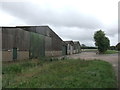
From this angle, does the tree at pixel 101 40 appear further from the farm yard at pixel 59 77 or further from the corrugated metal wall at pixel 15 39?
the farm yard at pixel 59 77

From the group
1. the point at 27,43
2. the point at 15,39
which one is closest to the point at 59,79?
the point at 15,39

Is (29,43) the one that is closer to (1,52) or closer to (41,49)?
(41,49)

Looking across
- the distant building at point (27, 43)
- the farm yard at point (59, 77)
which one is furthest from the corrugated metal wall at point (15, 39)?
the farm yard at point (59, 77)

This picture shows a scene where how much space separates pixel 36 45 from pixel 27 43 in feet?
14.5

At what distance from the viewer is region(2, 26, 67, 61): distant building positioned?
24719 mm

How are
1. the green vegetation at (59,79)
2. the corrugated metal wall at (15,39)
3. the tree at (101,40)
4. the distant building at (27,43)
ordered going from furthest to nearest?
the tree at (101,40) → the distant building at (27,43) → the corrugated metal wall at (15,39) → the green vegetation at (59,79)

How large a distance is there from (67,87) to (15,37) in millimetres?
19769

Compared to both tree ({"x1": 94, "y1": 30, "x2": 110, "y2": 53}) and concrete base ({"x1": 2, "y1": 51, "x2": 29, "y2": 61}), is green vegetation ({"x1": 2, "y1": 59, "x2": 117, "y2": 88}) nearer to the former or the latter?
concrete base ({"x1": 2, "y1": 51, "x2": 29, "y2": 61})

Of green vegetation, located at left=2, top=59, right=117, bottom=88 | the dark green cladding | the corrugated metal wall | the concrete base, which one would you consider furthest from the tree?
green vegetation, located at left=2, top=59, right=117, bottom=88

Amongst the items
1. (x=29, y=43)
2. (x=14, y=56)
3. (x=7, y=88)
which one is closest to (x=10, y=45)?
(x=14, y=56)

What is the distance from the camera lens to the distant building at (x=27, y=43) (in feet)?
81.1

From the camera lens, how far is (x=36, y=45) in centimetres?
3572

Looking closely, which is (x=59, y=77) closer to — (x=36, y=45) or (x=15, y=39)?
(x=15, y=39)

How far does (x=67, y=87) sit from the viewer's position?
26.7ft
